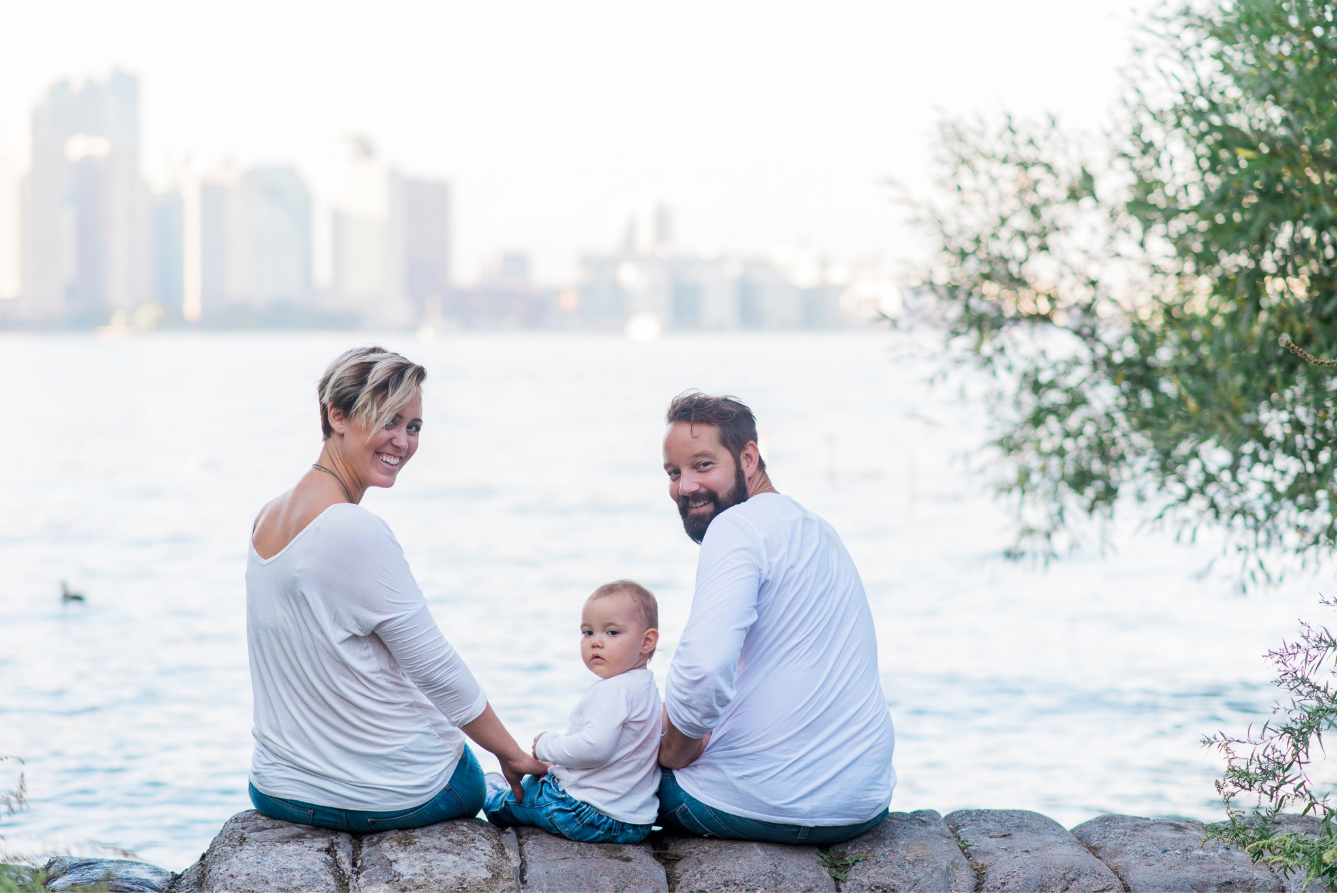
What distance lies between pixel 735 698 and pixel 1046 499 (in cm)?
674

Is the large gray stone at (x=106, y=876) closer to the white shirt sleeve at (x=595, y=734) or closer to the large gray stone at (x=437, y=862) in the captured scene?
the large gray stone at (x=437, y=862)

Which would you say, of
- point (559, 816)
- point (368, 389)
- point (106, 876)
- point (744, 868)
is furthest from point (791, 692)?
point (106, 876)

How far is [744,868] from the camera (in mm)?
3910

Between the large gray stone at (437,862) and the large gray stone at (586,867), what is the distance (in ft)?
0.27

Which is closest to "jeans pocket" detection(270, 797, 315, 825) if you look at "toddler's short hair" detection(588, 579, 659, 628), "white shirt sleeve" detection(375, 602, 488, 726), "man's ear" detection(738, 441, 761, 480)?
"white shirt sleeve" detection(375, 602, 488, 726)

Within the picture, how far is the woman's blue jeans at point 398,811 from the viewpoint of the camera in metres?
4.05

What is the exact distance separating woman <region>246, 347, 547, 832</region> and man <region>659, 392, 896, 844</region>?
25.7 inches

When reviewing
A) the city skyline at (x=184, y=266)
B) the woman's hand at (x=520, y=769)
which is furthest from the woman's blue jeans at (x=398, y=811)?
the city skyline at (x=184, y=266)

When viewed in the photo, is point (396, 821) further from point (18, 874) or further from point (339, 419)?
point (339, 419)

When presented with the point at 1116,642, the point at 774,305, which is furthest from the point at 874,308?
the point at 774,305

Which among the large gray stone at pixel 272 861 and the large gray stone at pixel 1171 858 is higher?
the large gray stone at pixel 272 861

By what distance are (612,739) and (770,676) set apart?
0.54 meters

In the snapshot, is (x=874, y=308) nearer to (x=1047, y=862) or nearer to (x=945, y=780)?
(x=945, y=780)

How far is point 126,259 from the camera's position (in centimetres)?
16388
